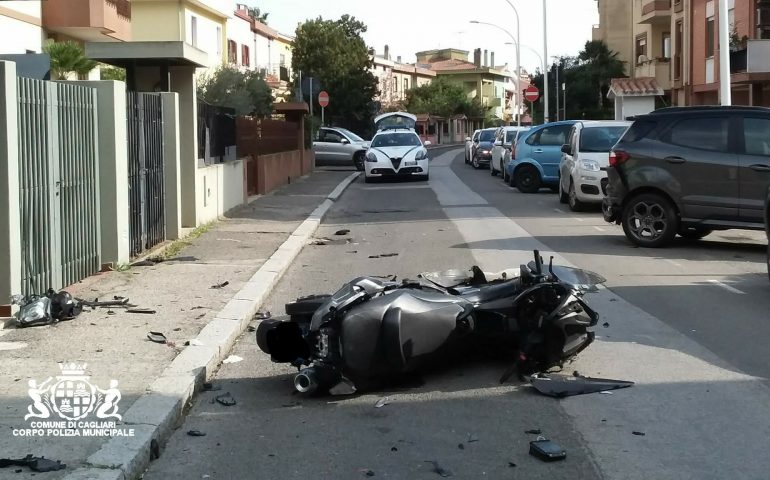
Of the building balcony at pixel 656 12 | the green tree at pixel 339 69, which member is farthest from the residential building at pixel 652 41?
the green tree at pixel 339 69

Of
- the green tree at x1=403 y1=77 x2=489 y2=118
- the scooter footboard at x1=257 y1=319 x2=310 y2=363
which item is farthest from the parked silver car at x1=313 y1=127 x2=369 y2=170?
the green tree at x1=403 y1=77 x2=489 y2=118

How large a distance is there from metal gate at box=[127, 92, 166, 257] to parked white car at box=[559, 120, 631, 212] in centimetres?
863

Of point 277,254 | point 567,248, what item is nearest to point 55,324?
point 277,254

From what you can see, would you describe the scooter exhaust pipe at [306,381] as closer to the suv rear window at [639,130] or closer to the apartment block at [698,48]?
the suv rear window at [639,130]

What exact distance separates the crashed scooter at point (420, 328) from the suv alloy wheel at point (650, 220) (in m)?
6.96

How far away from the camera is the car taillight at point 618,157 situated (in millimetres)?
14398

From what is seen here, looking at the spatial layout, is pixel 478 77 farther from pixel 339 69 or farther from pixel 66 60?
pixel 66 60

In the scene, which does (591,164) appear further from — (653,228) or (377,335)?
(377,335)

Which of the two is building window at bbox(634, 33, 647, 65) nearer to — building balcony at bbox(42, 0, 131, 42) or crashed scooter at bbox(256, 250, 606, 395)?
building balcony at bbox(42, 0, 131, 42)

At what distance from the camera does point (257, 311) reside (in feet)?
32.3

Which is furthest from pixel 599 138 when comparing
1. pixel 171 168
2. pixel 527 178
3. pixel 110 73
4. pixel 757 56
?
pixel 110 73

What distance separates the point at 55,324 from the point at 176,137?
6822 mm

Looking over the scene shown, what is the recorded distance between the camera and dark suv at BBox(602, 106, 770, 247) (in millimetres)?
13680

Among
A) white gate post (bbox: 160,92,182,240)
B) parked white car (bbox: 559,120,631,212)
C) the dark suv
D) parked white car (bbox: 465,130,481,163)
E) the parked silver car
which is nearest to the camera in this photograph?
the dark suv
